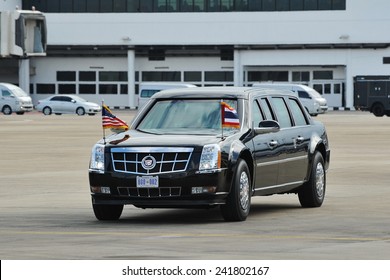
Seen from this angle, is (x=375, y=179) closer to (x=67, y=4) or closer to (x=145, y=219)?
(x=145, y=219)

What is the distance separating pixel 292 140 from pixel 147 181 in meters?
2.95

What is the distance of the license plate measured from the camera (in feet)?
52.6

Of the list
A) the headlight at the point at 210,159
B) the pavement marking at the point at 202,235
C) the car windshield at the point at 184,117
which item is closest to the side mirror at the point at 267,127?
the car windshield at the point at 184,117

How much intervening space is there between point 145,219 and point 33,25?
8776 millimetres

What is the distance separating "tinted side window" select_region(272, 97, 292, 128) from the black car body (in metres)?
0.01

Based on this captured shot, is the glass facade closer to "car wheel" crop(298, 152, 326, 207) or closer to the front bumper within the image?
"car wheel" crop(298, 152, 326, 207)

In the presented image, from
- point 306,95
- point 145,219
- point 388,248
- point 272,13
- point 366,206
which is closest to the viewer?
point 388,248

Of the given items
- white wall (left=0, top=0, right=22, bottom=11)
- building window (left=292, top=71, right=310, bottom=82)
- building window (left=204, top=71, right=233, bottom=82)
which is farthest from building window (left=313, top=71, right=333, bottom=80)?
white wall (left=0, top=0, right=22, bottom=11)

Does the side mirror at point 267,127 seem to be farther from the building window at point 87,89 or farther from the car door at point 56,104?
the building window at point 87,89

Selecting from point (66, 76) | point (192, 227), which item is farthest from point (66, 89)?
point (192, 227)

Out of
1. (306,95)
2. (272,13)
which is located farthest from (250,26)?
(306,95)

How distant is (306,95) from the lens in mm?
87000

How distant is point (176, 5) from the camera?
4414 inches

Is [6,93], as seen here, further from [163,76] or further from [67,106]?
[163,76]
